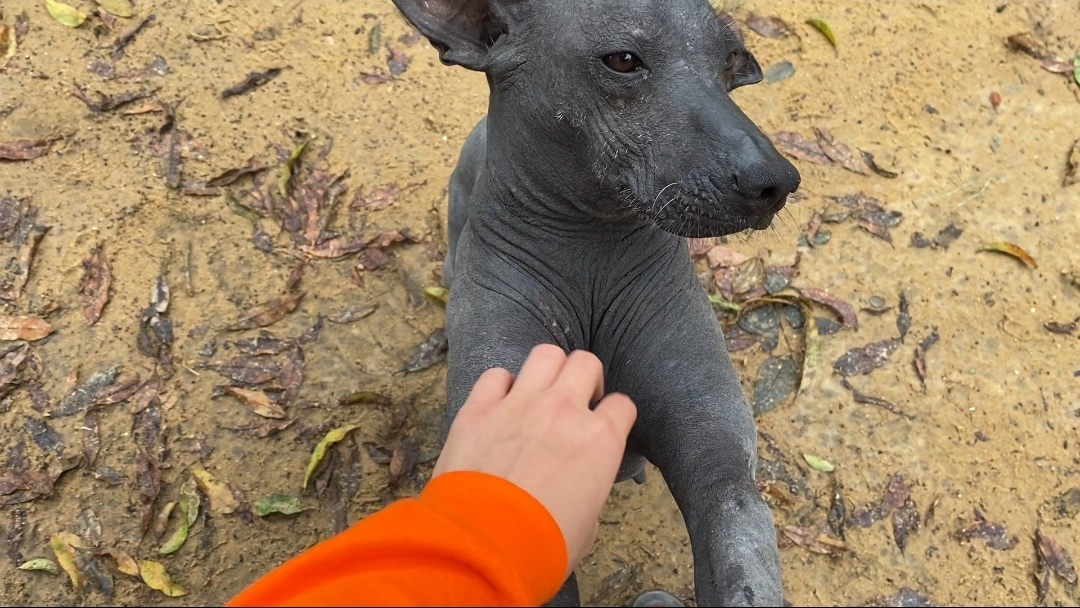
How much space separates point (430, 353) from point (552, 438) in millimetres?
2318

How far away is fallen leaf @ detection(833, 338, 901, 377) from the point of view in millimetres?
3754

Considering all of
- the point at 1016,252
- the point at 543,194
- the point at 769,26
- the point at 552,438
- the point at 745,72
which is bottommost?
the point at 1016,252

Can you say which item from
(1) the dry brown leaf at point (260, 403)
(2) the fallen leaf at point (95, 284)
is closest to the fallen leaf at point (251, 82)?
(2) the fallen leaf at point (95, 284)

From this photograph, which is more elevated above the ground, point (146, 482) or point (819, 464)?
point (819, 464)

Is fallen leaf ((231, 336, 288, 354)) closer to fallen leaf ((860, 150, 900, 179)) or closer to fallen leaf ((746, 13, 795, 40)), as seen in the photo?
fallen leaf ((860, 150, 900, 179))

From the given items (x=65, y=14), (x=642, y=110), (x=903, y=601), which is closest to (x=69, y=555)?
(x=642, y=110)

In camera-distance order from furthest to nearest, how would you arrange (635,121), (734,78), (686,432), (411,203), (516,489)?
(411,203) < (734,78) < (686,432) < (635,121) < (516,489)

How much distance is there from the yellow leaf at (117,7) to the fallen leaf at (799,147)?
4.05m

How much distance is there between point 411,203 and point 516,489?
3.15m

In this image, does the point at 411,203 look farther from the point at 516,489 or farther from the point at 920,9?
the point at 920,9

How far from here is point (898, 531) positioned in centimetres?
329

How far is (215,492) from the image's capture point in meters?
3.25

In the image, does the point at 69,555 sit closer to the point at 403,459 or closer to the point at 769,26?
the point at 403,459

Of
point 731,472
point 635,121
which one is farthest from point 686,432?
point 635,121
